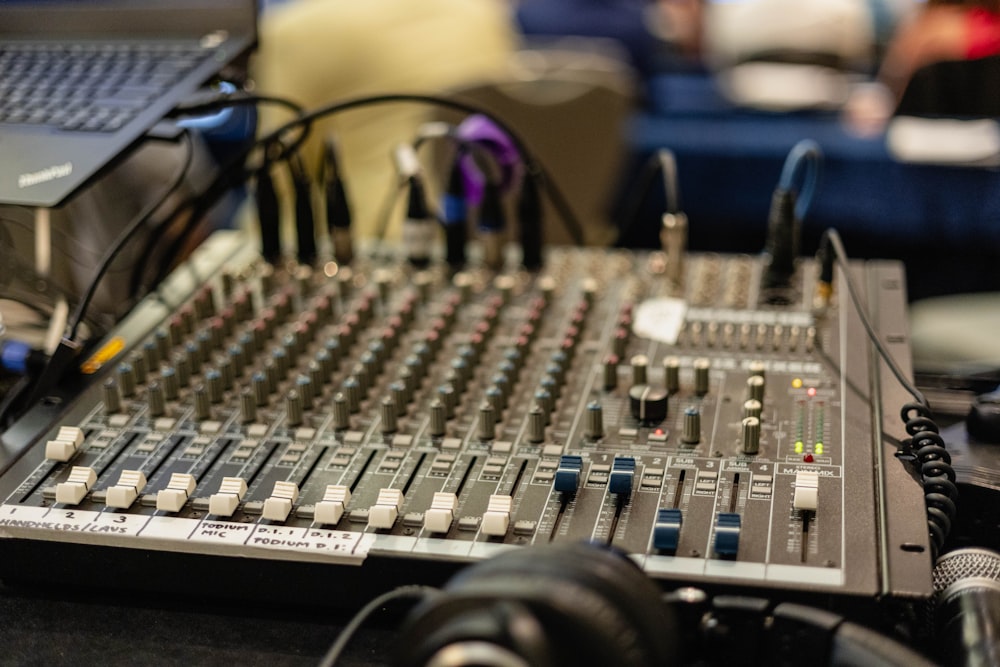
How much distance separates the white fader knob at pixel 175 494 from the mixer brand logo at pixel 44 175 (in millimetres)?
389

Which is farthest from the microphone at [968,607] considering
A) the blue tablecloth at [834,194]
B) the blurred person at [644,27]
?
the blurred person at [644,27]

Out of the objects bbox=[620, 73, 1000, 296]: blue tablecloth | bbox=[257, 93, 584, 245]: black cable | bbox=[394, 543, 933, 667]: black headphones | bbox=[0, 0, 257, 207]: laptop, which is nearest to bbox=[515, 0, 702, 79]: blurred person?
bbox=[620, 73, 1000, 296]: blue tablecloth

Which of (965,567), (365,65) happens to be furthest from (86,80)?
(365,65)

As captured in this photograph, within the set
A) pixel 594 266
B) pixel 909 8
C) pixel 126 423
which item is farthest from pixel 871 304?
pixel 909 8

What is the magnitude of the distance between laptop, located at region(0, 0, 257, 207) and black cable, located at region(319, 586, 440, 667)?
56 cm

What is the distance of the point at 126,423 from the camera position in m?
1.08

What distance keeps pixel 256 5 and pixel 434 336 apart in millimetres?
559

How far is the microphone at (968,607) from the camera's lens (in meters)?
0.77

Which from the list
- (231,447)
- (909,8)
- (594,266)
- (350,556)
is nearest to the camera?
(350,556)

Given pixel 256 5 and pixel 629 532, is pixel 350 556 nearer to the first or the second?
pixel 629 532

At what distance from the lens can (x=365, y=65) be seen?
299 cm

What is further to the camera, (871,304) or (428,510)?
(871,304)

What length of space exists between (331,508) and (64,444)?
291 millimetres

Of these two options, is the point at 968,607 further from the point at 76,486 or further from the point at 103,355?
the point at 103,355
